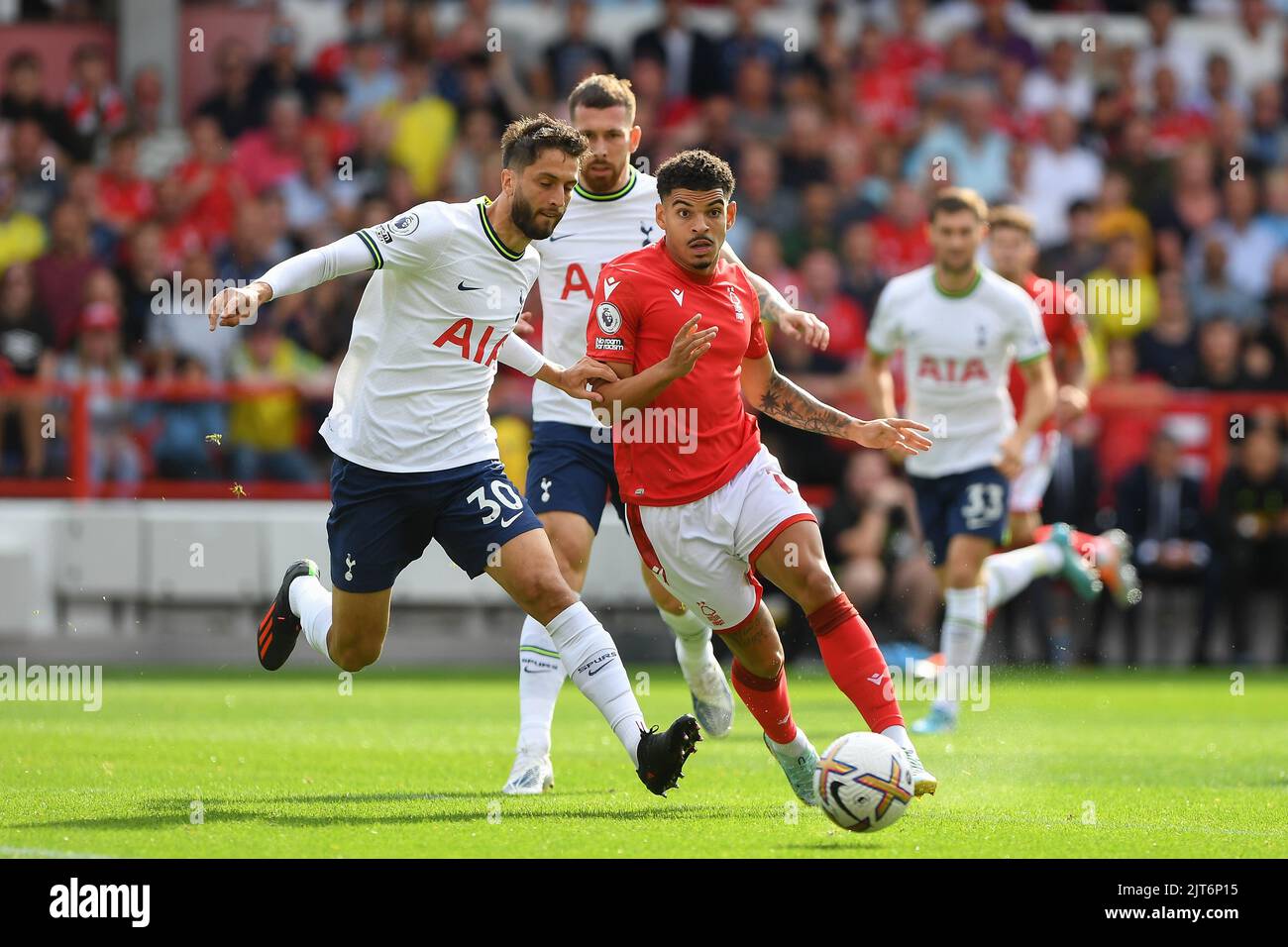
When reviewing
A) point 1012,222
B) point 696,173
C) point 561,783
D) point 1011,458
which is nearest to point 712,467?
point 696,173

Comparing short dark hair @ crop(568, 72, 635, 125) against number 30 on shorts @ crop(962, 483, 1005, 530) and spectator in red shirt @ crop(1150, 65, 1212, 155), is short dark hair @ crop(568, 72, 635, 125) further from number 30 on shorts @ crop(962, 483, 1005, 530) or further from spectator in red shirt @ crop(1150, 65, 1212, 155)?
spectator in red shirt @ crop(1150, 65, 1212, 155)

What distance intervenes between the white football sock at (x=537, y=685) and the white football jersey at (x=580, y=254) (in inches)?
42.1

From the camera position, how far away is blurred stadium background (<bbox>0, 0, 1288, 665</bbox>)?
1573 centimetres

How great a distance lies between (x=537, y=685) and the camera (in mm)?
8703

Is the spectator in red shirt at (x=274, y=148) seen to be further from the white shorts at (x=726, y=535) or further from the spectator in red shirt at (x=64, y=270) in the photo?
the white shorts at (x=726, y=535)

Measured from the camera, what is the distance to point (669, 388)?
7.53 m

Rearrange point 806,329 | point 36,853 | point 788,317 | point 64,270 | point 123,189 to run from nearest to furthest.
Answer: point 36,853 → point 806,329 → point 788,317 → point 64,270 → point 123,189

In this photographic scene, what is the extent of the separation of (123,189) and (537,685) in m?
11.2

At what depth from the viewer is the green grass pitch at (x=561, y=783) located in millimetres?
6742

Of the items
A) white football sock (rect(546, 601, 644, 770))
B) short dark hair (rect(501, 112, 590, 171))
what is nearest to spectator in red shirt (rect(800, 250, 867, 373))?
short dark hair (rect(501, 112, 590, 171))

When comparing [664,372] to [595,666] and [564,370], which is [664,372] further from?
[595,666]

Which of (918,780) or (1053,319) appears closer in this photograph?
(918,780)

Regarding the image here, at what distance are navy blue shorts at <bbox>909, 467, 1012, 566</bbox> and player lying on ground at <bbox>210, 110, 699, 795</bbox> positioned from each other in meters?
4.11

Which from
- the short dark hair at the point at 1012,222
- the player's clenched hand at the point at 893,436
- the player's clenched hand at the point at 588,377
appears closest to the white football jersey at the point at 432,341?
the player's clenched hand at the point at 588,377
